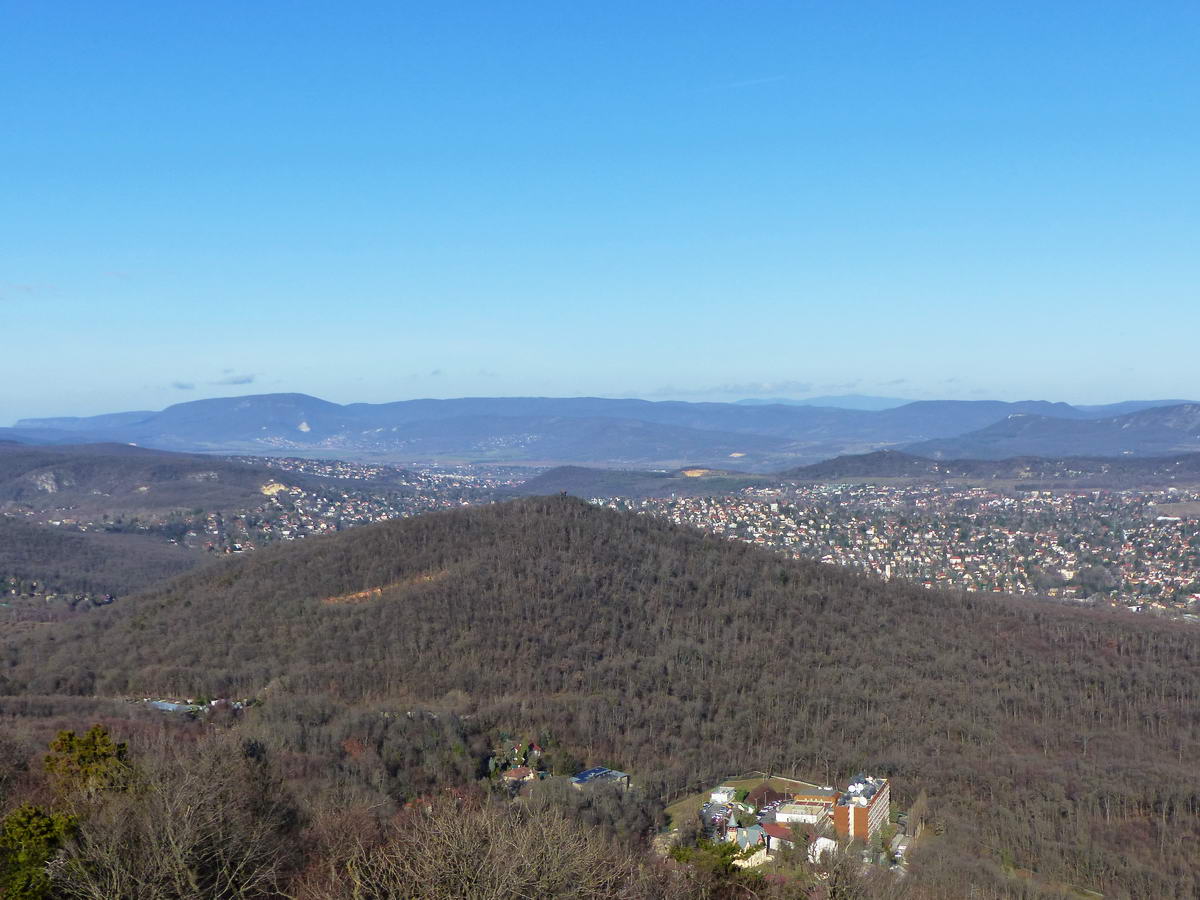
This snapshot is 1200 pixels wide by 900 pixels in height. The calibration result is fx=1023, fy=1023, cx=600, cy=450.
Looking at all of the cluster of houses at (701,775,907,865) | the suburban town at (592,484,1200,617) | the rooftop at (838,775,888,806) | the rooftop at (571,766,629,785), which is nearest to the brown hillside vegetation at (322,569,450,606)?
the rooftop at (571,766,629,785)

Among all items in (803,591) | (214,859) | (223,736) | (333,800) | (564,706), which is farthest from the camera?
(803,591)

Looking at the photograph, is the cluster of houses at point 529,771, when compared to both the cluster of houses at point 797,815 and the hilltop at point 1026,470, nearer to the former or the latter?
the cluster of houses at point 797,815

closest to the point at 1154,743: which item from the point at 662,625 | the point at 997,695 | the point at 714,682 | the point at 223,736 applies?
the point at 997,695

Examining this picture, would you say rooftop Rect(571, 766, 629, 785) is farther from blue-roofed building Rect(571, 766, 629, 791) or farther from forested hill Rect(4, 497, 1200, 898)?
forested hill Rect(4, 497, 1200, 898)

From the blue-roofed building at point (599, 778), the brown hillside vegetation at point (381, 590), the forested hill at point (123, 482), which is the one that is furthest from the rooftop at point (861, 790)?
the forested hill at point (123, 482)

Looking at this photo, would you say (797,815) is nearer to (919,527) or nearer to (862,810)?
(862,810)

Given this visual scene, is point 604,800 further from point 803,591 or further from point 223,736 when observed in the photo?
point 803,591
